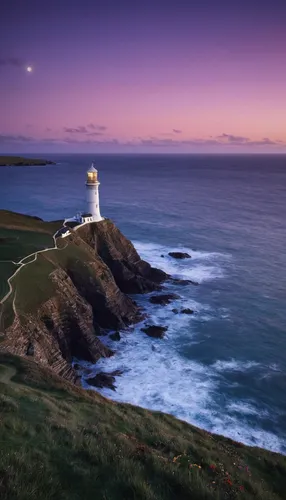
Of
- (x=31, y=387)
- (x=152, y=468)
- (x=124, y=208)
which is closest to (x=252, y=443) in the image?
(x=31, y=387)

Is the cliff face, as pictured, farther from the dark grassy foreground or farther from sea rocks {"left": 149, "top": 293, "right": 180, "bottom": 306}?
the dark grassy foreground

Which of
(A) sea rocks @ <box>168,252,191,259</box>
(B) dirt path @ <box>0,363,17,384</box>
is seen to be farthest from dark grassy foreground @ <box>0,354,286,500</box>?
(A) sea rocks @ <box>168,252,191,259</box>

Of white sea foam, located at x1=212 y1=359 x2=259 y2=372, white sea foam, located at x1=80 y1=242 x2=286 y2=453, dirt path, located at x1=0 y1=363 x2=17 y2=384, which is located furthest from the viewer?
white sea foam, located at x1=212 y1=359 x2=259 y2=372

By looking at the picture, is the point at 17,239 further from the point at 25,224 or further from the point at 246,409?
the point at 246,409

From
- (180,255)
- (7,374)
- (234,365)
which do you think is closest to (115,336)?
(234,365)

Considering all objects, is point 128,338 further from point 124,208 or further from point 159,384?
point 124,208

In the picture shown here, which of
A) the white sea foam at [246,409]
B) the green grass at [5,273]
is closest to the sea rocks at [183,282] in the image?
the white sea foam at [246,409]

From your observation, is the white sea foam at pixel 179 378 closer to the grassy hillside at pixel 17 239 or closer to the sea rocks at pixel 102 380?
the sea rocks at pixel 102 380

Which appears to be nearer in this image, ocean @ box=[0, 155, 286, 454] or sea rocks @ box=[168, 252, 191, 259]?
ocean @ box=[0, 155, 286, 454]

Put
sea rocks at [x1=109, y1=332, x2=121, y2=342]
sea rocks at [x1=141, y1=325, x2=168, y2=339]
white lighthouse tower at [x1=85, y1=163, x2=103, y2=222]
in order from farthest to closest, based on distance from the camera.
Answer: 1. white lighthouse tower at [x1=85, y1=163, x2=103, y2=222]
2. sea rocks at [x1=141, y1=325, x2=168, y2=339]
3. sea rocks at [x1=109, y1=332, x2=121, y2=342]
